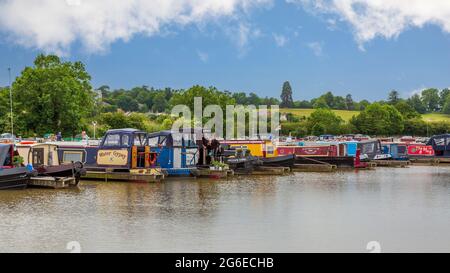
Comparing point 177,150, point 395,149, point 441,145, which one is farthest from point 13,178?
point 441,145

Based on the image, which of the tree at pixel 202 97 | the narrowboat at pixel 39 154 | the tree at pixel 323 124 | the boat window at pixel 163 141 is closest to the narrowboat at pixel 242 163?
the boat window at pixel 163 141

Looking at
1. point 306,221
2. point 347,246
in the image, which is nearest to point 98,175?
point 306,221

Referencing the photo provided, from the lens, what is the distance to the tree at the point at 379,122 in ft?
417

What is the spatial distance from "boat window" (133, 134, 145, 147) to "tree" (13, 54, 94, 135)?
22.5 metres

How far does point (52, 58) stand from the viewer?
6059 centimetres

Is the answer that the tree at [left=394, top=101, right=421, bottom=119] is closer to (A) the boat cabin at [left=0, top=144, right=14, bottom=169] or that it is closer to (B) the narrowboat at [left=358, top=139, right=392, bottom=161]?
(B) the narrowboat at [left=358, top=139, right=392, bottom=161]

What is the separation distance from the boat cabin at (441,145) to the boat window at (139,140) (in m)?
40.4

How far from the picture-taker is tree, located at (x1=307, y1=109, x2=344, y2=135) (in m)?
128

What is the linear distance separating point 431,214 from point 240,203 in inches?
297

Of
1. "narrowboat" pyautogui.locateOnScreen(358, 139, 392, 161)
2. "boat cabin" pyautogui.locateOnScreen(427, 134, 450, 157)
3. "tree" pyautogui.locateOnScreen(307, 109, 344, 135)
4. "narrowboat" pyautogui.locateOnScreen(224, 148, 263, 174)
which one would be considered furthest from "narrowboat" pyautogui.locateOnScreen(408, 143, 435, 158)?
"tree" pyautogui.locateOnScreen(307, 109, 344, 135)

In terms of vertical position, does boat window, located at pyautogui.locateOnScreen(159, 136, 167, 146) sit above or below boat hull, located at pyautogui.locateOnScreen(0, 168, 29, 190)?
above
